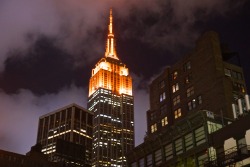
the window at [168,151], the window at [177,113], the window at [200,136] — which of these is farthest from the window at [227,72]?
the window at [200,136]

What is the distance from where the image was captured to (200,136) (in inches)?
2405

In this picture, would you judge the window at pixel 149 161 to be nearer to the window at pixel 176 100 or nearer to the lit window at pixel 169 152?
the lit window at pixel 169 152

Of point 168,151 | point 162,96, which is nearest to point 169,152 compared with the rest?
point 168,151

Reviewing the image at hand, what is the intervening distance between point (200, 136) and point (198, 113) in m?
3.61

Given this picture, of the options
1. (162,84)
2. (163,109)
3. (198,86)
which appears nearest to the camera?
(198,86)

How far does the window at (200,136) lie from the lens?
60.3 meters

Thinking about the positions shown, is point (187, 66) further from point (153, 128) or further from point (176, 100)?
point (153, 128)

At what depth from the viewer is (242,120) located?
52.2 metres

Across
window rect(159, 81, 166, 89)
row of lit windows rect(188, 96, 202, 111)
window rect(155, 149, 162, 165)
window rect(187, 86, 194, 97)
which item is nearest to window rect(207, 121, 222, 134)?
window rect(155, 149, 162, 165)

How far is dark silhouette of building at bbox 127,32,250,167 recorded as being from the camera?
181 feet

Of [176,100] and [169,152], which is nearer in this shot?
[169,152]

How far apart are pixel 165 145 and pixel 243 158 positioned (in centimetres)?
2161

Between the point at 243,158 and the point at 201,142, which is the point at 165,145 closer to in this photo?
the point at 201,142

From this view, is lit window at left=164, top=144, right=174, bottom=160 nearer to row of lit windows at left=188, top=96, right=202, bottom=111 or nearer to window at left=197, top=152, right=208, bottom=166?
window at left=197, top=152, right=208, bottom=166
